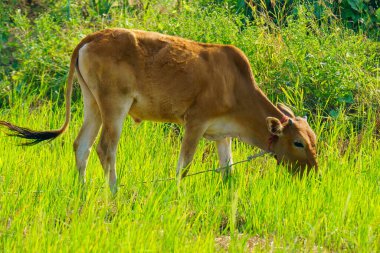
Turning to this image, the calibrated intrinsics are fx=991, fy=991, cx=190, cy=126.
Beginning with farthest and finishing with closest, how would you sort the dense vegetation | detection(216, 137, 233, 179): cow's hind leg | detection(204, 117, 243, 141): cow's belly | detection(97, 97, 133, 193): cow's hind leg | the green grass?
1. detection(216, 137, 233, 179): cow's hind leg
2. detection(204, 117, 243, 141): cow's belly
3. detection(97, 97, 133, 193): cow's hind leg
4. the dense vegetation
5. the green grass

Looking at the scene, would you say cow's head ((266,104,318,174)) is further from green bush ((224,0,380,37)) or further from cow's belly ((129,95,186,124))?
green bush ((224,0,380,37))

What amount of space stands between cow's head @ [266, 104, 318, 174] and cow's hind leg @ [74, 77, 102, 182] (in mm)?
1317

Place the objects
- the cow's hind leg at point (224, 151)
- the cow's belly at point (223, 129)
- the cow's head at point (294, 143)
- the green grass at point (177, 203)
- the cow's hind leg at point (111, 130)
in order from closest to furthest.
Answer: the green grass at point (177, 203), the cow's hind leg at point (111, 130), the cow's head at point (294, 143), the cow's belly at point (223, 129), the cow's hind leg at point (224, 151)

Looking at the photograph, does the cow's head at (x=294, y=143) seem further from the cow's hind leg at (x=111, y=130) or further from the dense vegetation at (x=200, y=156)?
the cow's hind leg at (x=111, y=130)

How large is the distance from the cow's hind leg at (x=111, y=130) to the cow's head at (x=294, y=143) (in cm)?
108

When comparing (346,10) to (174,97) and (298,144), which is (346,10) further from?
(174,97)

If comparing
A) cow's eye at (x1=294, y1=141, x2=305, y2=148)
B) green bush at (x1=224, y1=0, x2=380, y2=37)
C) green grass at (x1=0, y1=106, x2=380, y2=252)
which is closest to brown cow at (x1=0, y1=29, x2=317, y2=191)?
Result: cow's eye at (x1=294, y1=141, x2=305, y2=148)

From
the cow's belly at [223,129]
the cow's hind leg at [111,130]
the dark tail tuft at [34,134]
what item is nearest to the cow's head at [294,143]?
the cow's belly at [223,129]

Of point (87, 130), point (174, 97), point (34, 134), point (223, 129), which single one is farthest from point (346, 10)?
point (34, 134)

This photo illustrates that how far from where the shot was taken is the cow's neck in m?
7.55

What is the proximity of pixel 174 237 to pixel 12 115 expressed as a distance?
11.8 feet

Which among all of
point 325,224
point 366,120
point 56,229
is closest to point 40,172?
point 56,229

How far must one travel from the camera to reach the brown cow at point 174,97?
7.30 metres

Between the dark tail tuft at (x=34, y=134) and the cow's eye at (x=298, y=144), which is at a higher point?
the cow's eye at (x=298, y=144)
